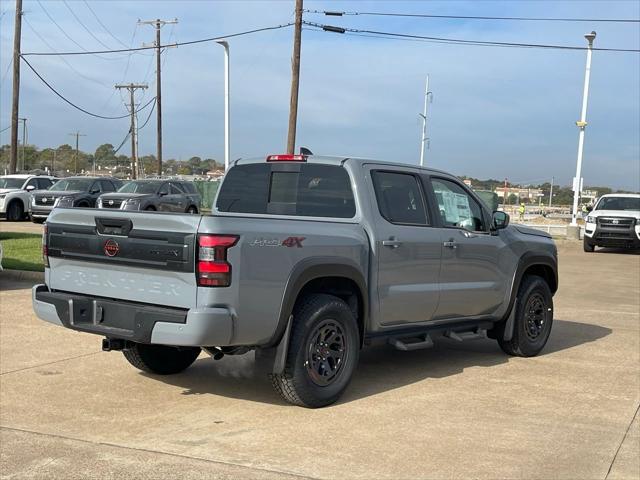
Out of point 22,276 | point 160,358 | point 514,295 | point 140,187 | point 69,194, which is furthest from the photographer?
point 140,187

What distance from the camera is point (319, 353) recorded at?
19.4 ft

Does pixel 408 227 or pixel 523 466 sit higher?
pixel 408 227

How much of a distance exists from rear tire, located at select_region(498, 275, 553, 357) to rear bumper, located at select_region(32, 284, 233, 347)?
3.84 metres

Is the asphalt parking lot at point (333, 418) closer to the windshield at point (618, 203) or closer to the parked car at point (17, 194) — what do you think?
the windshield at point (618, 203)

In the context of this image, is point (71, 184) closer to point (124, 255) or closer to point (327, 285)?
point (327, 285)

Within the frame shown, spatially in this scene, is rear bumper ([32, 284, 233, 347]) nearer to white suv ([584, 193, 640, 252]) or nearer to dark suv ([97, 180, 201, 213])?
dark suv ([97, 180, 201, 213])

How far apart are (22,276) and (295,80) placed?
17965 mm

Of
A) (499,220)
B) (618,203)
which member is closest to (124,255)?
Result: (499,220)

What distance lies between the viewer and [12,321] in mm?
9078

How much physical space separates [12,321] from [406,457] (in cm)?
598

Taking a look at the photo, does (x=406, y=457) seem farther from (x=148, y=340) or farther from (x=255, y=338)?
(x=148, y=340)

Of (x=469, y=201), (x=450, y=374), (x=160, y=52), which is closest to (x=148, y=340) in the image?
(x=450, y=374)

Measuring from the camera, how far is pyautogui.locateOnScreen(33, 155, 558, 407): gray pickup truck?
518 centimetres

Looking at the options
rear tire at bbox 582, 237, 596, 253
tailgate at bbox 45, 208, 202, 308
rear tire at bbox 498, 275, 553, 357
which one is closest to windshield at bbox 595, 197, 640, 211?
rear tire at bbox 582, 237, 596, 253
